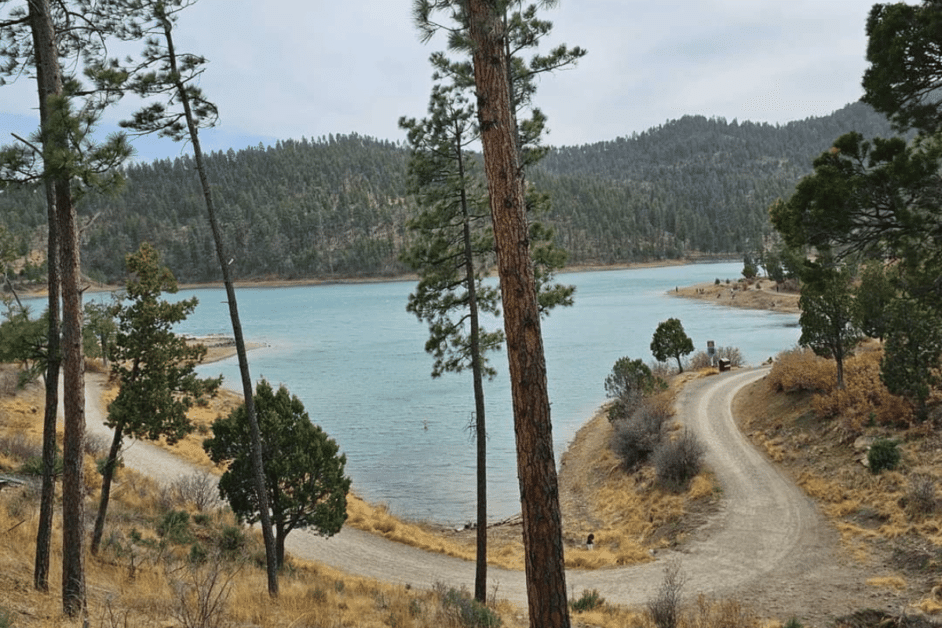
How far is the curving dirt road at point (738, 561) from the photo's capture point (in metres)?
13.0

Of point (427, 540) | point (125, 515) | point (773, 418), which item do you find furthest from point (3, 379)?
point (773, 418)

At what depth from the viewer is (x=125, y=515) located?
17672 mm

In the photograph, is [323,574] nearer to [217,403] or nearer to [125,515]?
[125,515]

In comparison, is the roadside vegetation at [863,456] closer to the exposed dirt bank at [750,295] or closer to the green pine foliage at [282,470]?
the green pine foliage at [282,470]

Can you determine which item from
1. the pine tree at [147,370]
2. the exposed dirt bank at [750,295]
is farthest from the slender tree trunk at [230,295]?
the exposed dirt bank at [750,295]

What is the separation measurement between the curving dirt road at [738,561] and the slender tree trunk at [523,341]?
8.26 m

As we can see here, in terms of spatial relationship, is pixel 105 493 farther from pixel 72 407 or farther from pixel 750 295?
pixel 750 295

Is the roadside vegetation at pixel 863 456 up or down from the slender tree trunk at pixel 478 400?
down

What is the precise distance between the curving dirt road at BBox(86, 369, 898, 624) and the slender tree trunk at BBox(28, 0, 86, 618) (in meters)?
9.14

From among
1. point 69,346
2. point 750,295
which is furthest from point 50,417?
point 750,295

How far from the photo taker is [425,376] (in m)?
49.7

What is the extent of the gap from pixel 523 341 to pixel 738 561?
41.1 feet

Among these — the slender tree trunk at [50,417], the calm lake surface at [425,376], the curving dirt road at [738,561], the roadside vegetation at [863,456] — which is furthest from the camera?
the calm lake surface at [425,376]

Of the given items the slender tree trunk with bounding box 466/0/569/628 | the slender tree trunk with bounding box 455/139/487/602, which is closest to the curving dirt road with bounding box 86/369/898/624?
the slender tree trunk with bounding box 455/139/487/602
